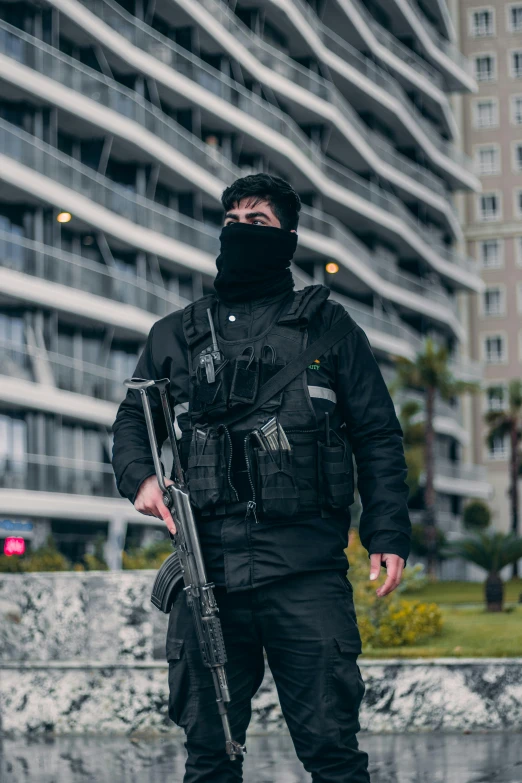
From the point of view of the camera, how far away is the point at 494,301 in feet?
267

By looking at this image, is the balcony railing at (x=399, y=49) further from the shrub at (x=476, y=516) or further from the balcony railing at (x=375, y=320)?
the shrub at (x=476, y=516)

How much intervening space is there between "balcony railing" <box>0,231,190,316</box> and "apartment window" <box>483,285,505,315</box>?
134 feet

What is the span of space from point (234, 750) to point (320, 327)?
1.41 m

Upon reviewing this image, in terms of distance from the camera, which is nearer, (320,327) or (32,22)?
(320,327)

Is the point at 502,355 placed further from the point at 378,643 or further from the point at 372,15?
the point at 378,643

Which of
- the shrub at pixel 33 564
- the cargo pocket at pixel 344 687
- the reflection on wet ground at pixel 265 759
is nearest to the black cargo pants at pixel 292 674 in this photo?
the cargo pocket at pixel 344 687

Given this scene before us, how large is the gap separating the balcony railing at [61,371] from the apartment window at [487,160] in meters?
47.2

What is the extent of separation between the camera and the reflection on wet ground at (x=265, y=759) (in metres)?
7.27

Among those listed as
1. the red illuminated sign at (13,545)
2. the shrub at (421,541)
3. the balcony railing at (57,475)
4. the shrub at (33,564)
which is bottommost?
the shrub at (33,564)

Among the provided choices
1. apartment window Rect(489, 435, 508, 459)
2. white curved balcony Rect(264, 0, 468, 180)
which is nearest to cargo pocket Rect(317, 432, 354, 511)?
white curved balcony Rect(264, 0, 468, 180)

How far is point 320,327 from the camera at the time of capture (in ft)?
15.0

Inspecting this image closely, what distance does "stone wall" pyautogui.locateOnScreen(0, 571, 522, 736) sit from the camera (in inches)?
354

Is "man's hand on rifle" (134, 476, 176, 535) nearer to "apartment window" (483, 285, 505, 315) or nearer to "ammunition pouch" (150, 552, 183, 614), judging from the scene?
"ammunition pouch" (150, 552, 183, 614)

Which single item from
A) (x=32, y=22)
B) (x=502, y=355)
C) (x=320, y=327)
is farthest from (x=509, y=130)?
(x=320, y=327)
